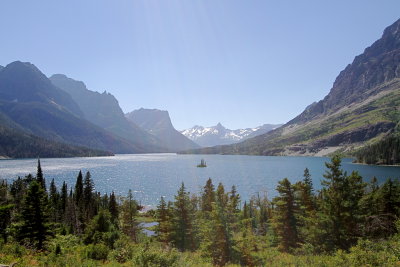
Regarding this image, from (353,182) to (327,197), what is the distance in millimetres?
3405

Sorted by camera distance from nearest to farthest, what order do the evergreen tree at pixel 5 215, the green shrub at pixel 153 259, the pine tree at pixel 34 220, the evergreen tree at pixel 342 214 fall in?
the green shrub at pixel 153 259 → the evergreen tree at pixel 5 215 → the evergreen tree at pixel 342 214 → the pine tree at pixel 34 220

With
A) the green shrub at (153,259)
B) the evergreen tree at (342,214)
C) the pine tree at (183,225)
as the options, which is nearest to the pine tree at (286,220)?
the evergreen tree at (342,214)

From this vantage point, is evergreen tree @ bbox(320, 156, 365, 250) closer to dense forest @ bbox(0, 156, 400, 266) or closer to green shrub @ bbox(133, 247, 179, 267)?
dense forest @ bbox(0, 156, 400, 266)

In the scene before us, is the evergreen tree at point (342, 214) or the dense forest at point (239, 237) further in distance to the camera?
the evergreen tree at point (342, 214)

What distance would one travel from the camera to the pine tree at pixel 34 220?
108 feet

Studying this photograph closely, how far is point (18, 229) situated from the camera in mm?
33219

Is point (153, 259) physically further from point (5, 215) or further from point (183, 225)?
point (5, 215)

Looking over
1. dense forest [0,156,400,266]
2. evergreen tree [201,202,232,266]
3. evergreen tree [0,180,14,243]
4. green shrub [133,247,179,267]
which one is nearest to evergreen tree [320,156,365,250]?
dense forest [0,156,400,266]

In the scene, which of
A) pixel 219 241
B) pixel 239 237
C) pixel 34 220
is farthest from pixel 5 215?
pixel 239 237

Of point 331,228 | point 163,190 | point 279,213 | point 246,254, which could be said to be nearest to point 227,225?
point 246,254

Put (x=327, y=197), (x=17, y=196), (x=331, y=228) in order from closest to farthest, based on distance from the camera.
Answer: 1. (x=331, y=228)
2. (x=327, y=197)
3. (x=17, y=196)

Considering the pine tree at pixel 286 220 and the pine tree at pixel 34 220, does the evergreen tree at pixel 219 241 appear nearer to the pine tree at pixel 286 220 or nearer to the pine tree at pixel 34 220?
the pine tree at pixel 286 220

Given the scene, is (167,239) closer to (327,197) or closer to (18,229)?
(18,229)

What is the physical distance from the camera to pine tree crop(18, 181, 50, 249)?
32.9 m
